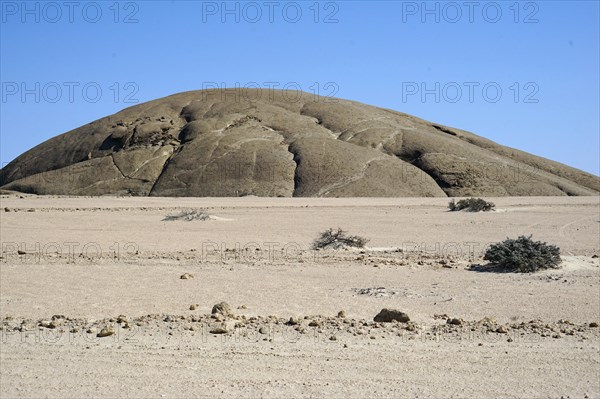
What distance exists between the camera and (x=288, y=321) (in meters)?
8.73

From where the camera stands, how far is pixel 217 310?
912cm

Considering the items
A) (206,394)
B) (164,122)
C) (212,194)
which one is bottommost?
(206,394)

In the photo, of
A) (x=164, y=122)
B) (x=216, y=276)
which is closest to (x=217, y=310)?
(x=216, y=276)

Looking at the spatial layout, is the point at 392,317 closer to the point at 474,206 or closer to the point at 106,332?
the point at 106,332

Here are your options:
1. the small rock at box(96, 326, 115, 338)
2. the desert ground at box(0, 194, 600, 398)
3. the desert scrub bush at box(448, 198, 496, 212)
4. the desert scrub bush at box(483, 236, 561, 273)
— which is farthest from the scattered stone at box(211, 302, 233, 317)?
the desert scrub bush at box(448, 198, 496, 212)

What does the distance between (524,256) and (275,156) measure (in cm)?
5076

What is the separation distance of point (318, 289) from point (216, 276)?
206cm

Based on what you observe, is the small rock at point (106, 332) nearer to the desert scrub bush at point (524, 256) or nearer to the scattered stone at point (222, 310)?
the scattered stone at point (222, 310)

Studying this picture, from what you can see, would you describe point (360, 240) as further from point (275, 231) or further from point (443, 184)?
point (443, 184)

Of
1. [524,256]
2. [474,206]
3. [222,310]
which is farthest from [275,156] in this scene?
[222,310]

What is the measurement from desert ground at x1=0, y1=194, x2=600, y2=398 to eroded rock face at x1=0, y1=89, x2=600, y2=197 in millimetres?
41809

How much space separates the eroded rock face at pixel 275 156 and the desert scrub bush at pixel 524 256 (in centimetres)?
4312

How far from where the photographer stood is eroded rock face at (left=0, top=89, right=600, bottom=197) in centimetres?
6075

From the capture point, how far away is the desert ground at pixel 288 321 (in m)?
6.46
